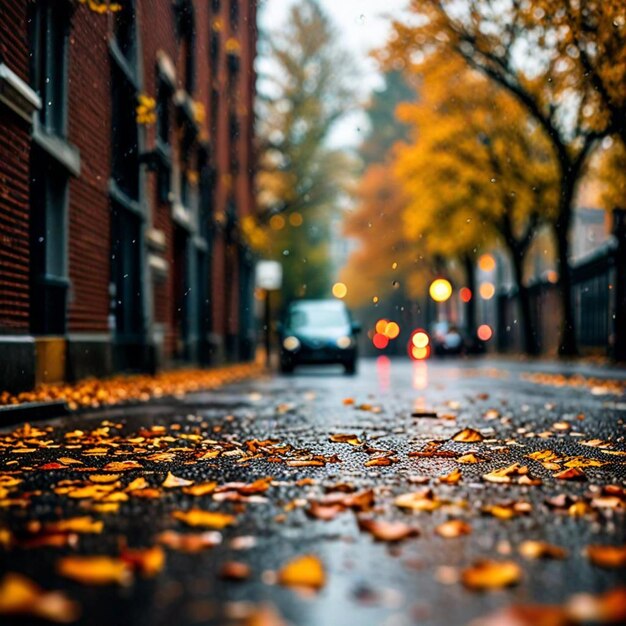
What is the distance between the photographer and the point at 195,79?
23.7m

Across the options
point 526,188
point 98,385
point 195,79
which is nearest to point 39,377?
point 98,385

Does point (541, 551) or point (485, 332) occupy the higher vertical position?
point (485, 332)

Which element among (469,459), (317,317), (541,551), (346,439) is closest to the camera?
(541,551)

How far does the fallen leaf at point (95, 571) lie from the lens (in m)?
2.73

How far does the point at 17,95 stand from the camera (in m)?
9.59

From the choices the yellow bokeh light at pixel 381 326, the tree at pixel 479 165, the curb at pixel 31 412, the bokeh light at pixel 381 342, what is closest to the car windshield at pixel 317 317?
the tree at pixel 479 165

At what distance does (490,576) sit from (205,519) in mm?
1261

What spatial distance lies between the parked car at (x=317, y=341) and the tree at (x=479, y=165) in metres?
9.45

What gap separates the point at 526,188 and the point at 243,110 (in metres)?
10.2

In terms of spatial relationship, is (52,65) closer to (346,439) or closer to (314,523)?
(346,439)

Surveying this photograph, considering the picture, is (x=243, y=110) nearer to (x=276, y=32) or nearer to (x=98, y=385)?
(x=276, y=32)

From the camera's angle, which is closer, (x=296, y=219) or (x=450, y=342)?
(x=450, y=342)

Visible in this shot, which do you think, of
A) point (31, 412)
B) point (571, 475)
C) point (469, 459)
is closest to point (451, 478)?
point (571, 475)

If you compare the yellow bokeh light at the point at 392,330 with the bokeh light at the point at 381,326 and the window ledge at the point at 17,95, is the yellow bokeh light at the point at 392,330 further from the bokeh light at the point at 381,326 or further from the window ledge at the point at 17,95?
the window ledge at the point at 17,95
